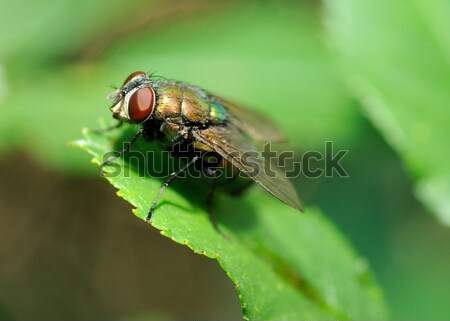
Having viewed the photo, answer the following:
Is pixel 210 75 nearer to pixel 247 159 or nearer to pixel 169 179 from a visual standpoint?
pixel 247 159

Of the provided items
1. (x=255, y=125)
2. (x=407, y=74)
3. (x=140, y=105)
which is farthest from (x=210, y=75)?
(x=140, y=105)

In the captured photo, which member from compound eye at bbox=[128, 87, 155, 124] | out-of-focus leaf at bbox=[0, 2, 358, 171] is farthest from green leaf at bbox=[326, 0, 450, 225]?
compound eye at bbox=[128, 87, 155, 124]

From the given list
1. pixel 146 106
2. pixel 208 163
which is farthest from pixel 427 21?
pixel 146 106

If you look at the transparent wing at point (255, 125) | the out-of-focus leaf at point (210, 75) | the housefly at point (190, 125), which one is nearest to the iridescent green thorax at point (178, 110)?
the housefly at point (190, 125)

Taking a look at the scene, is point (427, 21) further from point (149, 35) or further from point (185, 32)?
point (149, 35)

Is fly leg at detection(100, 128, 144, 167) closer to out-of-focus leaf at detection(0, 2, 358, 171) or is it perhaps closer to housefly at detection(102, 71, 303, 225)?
housefly at detection(102, 71, 303, 225)

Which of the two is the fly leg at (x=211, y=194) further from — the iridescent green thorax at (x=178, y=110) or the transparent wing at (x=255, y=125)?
the transparent wing at (x=255, y=125)
